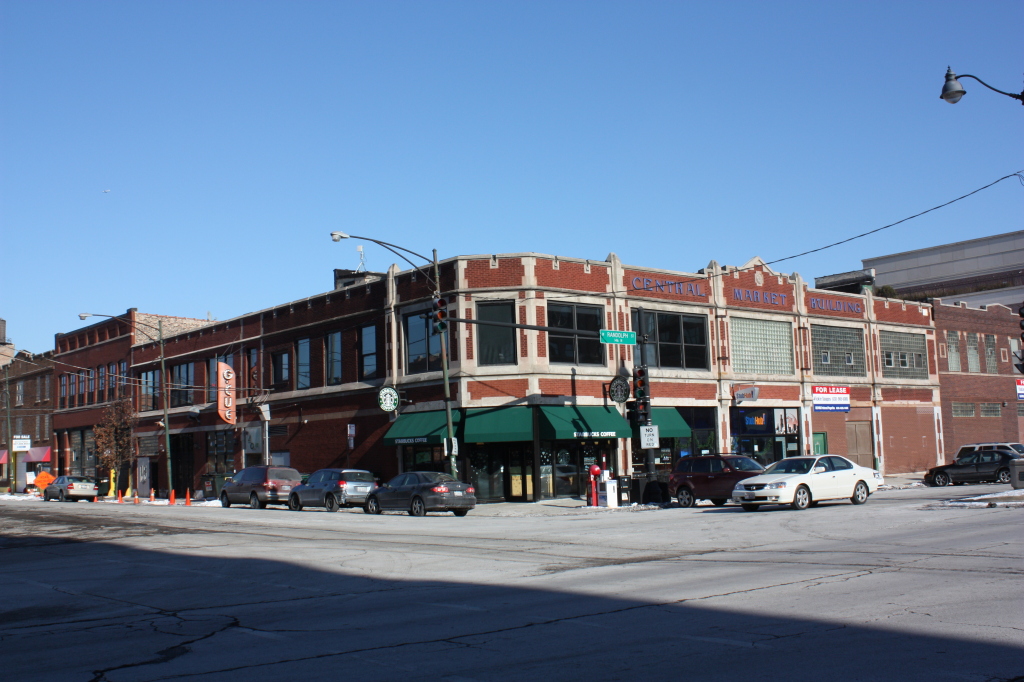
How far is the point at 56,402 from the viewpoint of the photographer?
69438 millimetres

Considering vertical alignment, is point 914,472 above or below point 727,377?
below

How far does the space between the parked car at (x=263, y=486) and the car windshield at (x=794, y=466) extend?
18865mm

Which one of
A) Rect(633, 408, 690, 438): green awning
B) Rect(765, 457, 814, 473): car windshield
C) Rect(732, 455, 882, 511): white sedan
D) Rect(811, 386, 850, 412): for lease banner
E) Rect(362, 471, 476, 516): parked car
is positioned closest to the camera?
Rect(732, 455, 882, 511): white sedan

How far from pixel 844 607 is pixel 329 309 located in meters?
35.2

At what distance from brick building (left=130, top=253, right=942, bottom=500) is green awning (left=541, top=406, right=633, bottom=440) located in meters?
0.08

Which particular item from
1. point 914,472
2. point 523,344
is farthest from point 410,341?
point 914,472

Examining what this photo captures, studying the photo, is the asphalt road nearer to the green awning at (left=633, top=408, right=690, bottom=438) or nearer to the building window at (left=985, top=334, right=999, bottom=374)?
the green awning at (left=633, top=408, right=690, bottom=438)

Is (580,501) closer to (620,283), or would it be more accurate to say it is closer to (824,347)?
(620,283)

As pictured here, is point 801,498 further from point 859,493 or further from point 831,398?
point 831,398

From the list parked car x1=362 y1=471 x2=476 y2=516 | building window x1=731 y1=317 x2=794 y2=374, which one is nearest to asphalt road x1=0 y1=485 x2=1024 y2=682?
parked car x1=362 y1=471 x2=476 y2=516

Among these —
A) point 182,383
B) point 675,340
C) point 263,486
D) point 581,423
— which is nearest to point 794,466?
point 581,423

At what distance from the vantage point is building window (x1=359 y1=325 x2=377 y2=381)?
1567 inches

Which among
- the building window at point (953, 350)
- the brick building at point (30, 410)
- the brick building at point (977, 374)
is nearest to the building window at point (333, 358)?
the brick building at point (977, 374)

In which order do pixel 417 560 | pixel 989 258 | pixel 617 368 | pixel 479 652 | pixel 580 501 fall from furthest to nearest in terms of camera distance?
pixel 989 258, pixel 617 368, pixel 580 501, pixel 417 560, pixel 479 652
